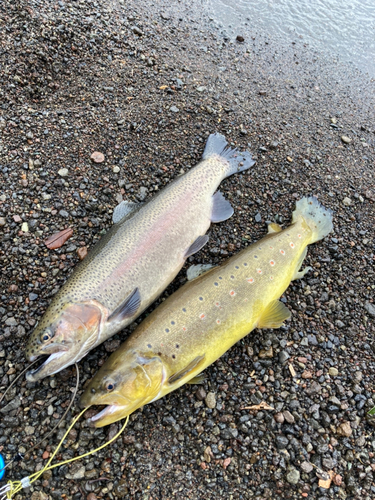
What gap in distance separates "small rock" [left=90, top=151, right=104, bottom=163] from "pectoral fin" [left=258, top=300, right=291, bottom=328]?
9.24 ft

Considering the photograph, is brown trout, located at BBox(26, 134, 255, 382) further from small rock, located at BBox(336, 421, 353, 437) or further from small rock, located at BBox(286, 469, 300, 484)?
small rock, located at BBox(336, 421, 353, 437)

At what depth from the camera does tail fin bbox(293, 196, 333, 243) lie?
407cm

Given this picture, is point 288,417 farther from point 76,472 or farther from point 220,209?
point 220,209

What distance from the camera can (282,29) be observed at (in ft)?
23.9

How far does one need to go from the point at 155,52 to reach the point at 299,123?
8.98 ft

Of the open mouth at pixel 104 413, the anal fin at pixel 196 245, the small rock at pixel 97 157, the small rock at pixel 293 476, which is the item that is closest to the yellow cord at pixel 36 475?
the open mouth at pixel 104 413

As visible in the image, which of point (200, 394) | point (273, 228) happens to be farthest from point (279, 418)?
point (273, 228)

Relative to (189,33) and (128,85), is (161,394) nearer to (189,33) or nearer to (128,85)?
(128,85)

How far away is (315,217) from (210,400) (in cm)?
254

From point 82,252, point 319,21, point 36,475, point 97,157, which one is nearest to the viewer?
point 36,475

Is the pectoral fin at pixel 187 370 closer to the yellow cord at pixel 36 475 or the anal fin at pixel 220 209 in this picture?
the yellow cord at pixel 36 475

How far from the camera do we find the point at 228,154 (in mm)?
4461

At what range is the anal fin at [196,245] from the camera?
12.3 feet

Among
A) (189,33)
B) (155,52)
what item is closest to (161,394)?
(155,52)
